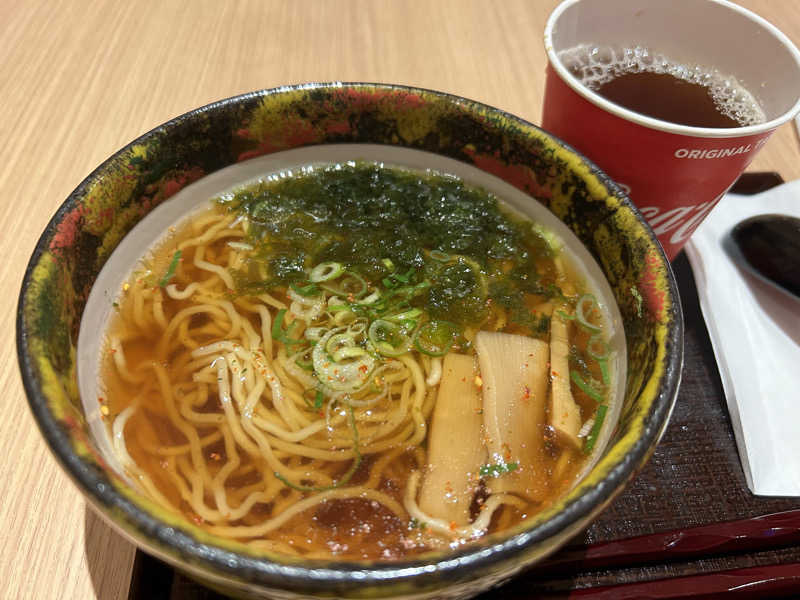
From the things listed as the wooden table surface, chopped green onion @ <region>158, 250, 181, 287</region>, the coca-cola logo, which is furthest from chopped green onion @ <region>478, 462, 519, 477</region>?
the wooden table surface

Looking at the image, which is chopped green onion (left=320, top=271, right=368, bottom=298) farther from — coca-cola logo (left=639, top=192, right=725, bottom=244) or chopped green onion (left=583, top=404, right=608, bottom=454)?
coca-cola logo (left=639, top=192, right=725, bottom=244)

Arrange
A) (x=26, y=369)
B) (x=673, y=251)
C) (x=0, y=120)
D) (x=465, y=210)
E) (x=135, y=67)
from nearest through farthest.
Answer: (x=26, y=369) < (x=465, y=210) < (x=673, y=251) < (x=0, y=120) < (x=135, y=67)

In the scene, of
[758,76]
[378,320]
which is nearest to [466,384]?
[378,320]

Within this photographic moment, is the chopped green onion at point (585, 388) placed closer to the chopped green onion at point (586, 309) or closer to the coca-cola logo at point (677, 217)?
the chopped green onion at point (586, 309)

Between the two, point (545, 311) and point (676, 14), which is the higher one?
point (676, 14)

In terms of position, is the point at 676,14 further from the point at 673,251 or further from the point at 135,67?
the point at 135,67
